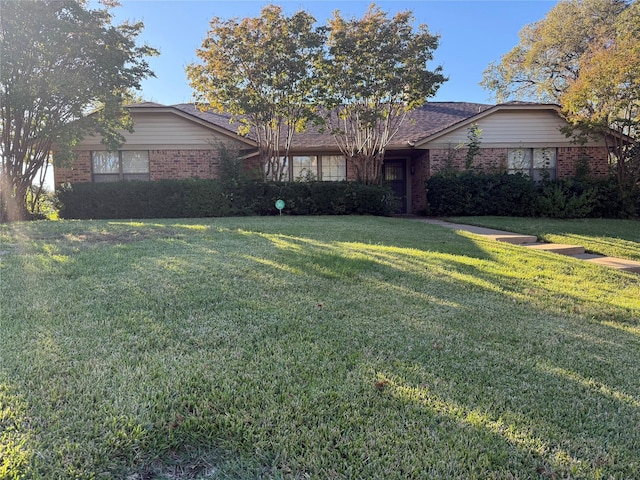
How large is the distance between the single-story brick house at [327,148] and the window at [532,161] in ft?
0.11

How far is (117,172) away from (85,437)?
14.1 metres

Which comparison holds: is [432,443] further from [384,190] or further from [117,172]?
[117,172]

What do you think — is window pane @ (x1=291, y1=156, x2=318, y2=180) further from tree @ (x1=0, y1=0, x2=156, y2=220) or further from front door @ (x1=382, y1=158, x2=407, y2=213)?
tree @ (x1=0, y1=0, x2=156, y2=220)

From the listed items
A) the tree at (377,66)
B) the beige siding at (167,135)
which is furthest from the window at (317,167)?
the tree at (377,66)

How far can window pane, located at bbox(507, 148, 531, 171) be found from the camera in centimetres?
1481

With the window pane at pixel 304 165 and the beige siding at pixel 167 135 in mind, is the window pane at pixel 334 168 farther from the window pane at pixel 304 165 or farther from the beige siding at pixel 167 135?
the beige siding at pixel 167 135

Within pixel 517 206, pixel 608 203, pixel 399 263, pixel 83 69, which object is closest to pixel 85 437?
pixel 399 263

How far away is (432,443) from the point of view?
5.88 ft

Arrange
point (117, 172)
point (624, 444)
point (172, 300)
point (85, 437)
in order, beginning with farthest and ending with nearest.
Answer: point (117, 172)
point (172, 300)
point (624, 444)
point (85, 437)

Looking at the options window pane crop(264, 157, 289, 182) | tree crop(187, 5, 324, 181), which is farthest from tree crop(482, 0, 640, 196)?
window pane crop(264, 157, 289, 182)

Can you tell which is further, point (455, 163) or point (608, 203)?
point (455, 163)

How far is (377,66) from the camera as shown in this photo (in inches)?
474

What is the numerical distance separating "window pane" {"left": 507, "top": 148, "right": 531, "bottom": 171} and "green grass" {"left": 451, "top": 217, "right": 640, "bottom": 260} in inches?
141

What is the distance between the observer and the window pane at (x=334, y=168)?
613 inches
